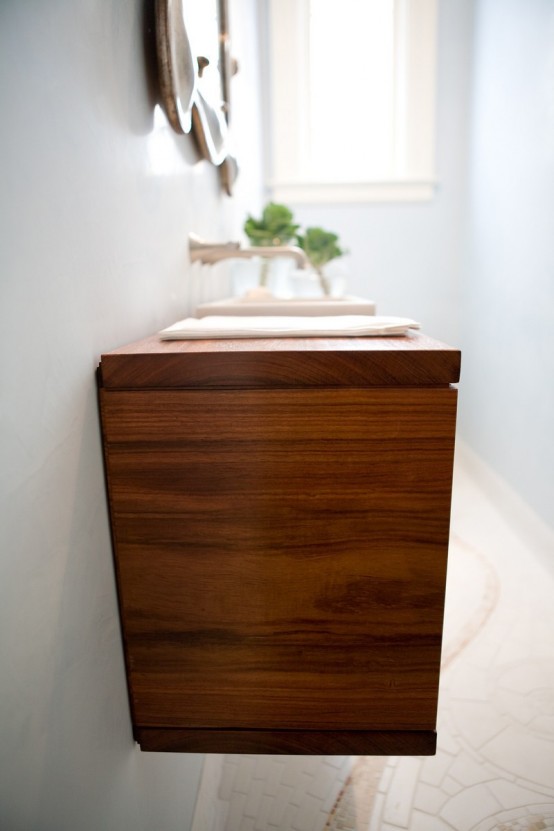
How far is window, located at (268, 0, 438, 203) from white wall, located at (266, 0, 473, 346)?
0.19 feet

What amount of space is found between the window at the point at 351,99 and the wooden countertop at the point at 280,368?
8.01 ft

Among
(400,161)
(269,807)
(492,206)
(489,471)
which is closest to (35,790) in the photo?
(269,807)

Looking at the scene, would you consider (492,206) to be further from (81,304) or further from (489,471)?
(81,304)

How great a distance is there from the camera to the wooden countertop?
0.57 meters

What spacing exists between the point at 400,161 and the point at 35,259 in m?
2.67

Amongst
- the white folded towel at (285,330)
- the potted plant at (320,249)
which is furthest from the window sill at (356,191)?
the white folded towel at (285,330)

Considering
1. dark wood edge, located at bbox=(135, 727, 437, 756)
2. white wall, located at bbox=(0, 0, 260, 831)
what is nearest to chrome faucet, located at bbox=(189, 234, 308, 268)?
white wall, located at bbox=(0, 0, 260, 831)

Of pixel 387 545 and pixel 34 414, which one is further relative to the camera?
pixel 387 545

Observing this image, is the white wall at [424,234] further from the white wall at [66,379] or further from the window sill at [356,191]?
the white wall at [66,379]

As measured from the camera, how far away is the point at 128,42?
0.70 metres

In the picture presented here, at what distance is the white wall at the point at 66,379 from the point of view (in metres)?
0.42

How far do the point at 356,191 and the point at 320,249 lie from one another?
1.09m

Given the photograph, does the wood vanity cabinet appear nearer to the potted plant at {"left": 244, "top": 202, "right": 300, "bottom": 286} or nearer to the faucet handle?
the faucet handle

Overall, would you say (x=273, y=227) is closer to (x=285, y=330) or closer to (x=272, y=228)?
(x=272, y=228)
